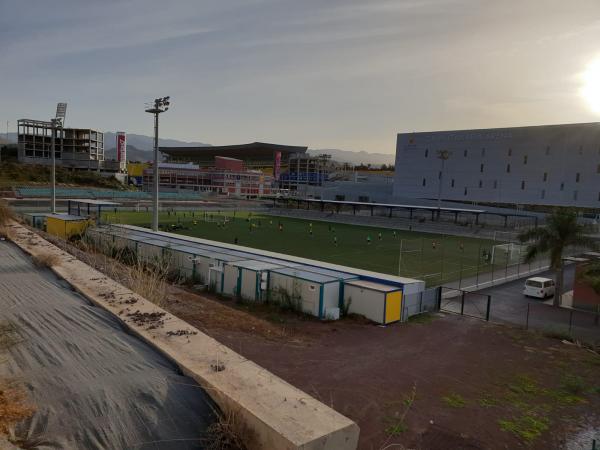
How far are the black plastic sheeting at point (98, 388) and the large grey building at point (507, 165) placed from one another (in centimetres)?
6721

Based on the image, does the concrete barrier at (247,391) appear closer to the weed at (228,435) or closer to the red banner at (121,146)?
the weed at (228,435)

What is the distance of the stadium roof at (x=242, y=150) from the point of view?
165m

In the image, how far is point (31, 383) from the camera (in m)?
6.13

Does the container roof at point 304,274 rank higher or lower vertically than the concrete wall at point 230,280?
higher

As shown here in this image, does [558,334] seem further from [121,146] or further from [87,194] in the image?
[121,146]

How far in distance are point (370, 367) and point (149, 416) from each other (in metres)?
9.15

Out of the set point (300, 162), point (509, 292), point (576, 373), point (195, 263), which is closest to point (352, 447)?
point (576, 373)

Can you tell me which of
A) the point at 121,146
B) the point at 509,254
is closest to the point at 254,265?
the point at 509,254

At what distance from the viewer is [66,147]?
12800cm

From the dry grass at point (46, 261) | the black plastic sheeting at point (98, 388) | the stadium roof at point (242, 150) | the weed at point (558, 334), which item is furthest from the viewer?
the stadium roof at point (242, 150)

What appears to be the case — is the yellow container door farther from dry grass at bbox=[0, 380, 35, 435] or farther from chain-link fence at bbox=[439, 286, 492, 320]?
dry grass at bbox=[0, 380, 35, 435]

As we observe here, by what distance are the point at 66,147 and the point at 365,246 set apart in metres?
112

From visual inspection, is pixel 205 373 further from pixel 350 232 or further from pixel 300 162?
pixel 300 162

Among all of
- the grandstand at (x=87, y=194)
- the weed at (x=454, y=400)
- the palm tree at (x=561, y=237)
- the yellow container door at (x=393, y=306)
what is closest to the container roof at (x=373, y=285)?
the yellow container door at (x=393, y=306)
